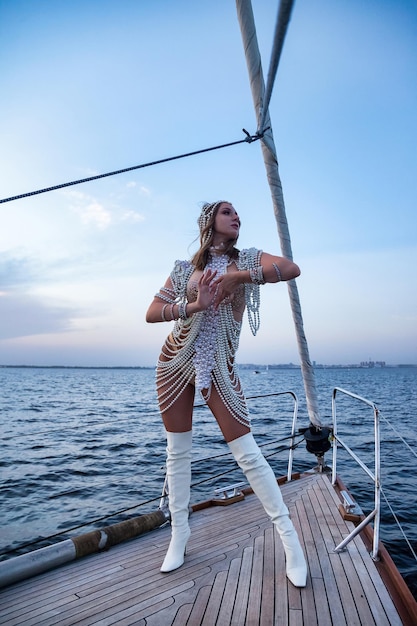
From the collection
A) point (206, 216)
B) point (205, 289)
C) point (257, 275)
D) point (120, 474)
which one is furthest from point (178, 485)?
point (120, 474)

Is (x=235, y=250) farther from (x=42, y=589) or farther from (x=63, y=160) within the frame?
(x=63, y=160)

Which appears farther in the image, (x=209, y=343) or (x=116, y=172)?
(x=209, y=343)

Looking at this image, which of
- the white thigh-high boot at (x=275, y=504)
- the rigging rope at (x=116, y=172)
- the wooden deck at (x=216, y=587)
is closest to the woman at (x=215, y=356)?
the white thigh-high boot at (x=275, y=504)

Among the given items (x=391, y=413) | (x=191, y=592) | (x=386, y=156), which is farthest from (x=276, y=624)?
(x=391, y=413)

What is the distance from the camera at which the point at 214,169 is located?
16.5ft

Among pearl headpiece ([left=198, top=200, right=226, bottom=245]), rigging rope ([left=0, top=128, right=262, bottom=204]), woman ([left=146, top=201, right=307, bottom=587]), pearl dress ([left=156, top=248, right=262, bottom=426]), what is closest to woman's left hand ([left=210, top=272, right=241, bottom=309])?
woman ([left=146, top=201, right=307, bottom=587])

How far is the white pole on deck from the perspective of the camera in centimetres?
318

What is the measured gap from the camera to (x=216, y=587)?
7.34 ft

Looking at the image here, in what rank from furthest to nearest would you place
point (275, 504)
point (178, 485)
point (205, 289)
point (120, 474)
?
point (120, 474), point (178, 485), point (275, 504), point (205, 289)

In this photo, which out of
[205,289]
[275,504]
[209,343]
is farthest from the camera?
[209,343]

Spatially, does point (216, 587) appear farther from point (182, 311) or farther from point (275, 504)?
point (182, 311)

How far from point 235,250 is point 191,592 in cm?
203

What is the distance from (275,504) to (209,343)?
991 millimetres

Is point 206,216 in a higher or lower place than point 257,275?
higher
